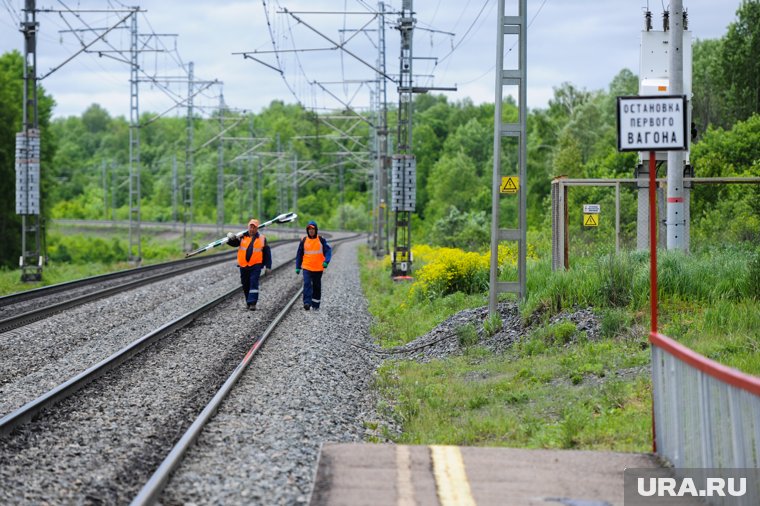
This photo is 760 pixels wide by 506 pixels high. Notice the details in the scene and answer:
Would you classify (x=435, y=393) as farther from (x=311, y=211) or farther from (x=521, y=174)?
(x=311, y=211)

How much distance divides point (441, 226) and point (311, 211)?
2825 inches

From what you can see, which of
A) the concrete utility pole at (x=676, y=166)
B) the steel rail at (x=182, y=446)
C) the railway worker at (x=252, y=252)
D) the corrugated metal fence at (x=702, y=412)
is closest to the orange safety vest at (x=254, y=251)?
the railway worker at (x=252, y=252)

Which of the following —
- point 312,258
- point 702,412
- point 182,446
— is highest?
point 312,258

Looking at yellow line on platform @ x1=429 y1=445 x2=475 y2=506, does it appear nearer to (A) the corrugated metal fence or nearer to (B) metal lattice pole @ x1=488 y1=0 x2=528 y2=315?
(A) the corrugated metal fence

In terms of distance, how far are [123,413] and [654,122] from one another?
19.6ft

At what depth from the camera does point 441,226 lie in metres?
58.8

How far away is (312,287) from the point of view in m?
21.7

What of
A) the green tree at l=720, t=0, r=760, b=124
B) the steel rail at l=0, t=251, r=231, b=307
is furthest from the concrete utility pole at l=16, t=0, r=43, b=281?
the green tree at l=720, t=0, r=760, b=124

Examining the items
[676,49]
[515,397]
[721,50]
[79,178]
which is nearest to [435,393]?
[515,397]

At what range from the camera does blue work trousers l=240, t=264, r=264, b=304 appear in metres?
21.6

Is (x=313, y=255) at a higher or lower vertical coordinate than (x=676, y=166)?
lower

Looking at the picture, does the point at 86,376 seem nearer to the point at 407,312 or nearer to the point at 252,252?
the point at 252,252

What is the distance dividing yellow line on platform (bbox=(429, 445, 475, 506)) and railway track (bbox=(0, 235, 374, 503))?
2.24m
